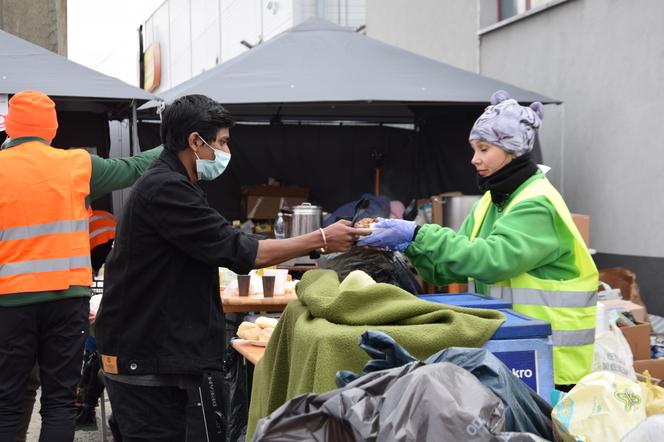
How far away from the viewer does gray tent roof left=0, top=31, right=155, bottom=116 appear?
6996 millimetres

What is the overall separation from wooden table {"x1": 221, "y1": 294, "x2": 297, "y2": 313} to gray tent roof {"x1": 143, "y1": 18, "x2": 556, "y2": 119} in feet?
10.8

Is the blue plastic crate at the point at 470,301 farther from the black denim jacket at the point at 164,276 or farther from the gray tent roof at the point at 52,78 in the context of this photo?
the gray tent roof at the point at 52,78

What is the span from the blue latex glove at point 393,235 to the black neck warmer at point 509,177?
317mm

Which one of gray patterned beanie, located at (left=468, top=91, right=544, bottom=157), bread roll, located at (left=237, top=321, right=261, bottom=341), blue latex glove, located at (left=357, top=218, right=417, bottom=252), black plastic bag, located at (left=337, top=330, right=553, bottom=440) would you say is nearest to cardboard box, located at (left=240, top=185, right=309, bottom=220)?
bread roll, located at (left=237, top=321, right=261, bottom=341)

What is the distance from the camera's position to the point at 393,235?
306 centimetres

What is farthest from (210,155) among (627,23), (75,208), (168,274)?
(627,23)

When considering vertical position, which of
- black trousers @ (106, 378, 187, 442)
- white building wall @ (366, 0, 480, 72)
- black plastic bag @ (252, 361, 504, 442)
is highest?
white building wall @ (366, 0, 480, 72)

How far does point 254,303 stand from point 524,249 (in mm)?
2237

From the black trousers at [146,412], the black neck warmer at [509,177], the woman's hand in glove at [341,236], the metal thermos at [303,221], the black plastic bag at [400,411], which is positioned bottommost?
the black trousers at [146,412]

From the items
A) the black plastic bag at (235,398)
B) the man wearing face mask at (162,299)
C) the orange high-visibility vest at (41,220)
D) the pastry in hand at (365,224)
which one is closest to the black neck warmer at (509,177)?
the pastry in hand at (365,224)

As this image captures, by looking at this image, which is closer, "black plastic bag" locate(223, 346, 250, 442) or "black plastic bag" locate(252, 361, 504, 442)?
"black plastic bag" locate(252, 361, 504, 442)

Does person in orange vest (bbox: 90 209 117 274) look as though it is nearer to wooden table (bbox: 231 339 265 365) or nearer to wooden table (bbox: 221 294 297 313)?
wooden table (bbox: 221 294 297 313)

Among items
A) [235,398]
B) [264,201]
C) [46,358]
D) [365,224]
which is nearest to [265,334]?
[235,398]

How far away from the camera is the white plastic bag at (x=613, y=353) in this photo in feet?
13.6
